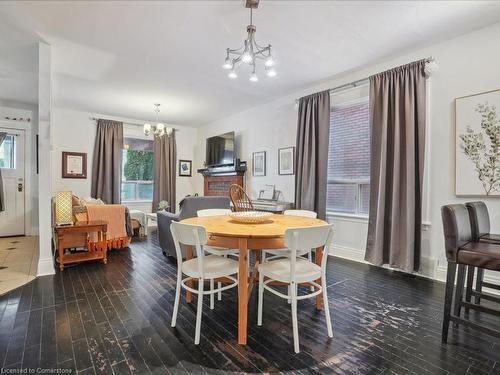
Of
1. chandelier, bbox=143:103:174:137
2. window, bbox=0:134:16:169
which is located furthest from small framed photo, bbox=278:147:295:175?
window, bbox=0:134:16:169

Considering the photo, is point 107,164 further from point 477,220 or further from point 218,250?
point 477,220

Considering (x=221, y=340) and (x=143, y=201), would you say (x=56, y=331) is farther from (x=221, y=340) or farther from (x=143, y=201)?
(x=143, y=201)

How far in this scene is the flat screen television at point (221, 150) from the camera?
587 centimetres

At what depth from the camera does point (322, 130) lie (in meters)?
4.00

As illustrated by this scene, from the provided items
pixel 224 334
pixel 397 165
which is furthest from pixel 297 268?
pixel 397 165

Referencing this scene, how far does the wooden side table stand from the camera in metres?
3.34

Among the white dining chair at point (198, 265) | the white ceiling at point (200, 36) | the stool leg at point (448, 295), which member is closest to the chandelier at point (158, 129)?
the white ceiling at point (200, 36)

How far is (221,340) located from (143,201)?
17.7ft

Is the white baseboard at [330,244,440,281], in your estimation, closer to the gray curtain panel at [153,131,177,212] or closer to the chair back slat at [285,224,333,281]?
the chair back slat at [285,224,333,281]

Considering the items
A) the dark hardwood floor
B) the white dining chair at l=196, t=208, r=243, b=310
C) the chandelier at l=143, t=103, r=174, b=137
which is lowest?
the dark hardwood floor

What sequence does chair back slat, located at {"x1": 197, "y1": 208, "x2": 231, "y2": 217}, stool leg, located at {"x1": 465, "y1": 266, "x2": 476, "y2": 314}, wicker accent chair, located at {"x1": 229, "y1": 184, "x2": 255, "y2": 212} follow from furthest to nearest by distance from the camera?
wicker accent chair, located at {"x1": 229, "y1": 184, "x2": 255, "y2": 212} < chair back slat, located at {"x1": 197, "y1": 208, "x2": 231, "y2": 217} < stool leg, located at {"x1": 465, "y1": 266, "x2": 476, "y2": 314}

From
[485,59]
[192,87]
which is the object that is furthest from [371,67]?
[192,87]

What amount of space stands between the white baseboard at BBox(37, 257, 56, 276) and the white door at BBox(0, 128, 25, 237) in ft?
10.3

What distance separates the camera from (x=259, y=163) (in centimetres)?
538
